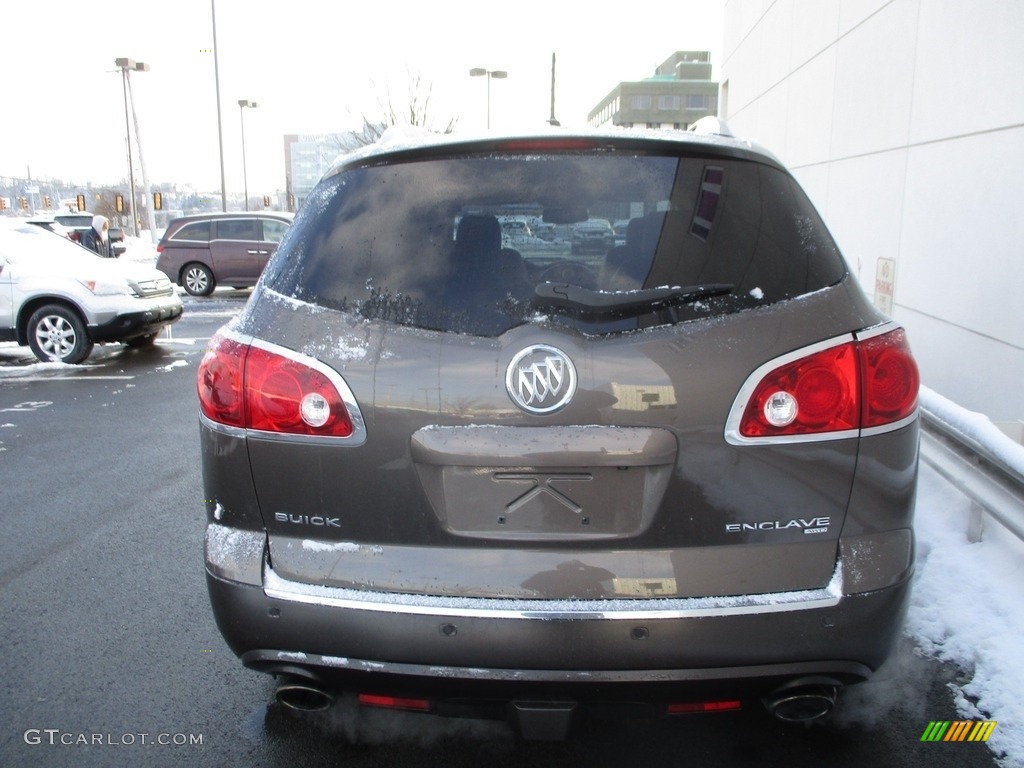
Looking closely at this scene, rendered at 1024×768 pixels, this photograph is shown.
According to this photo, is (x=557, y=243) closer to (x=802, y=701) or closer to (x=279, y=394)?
(x=279, y=394)

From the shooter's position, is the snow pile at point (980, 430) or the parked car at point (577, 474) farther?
the snow pile at point (980, 430)

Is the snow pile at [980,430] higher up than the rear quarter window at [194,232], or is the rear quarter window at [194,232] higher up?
the rear quarter window at [194,232]

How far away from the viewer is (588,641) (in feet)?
6.32

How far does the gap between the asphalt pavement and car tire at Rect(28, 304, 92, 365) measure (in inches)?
227

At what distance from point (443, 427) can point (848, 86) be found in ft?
28.1

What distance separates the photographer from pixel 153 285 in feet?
35.7

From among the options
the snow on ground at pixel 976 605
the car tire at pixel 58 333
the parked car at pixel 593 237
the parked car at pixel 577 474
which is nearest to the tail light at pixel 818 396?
the parked car at pixel 577 474

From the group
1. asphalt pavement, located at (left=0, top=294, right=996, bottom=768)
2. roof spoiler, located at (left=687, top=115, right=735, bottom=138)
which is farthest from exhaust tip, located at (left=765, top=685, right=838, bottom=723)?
roof spoiler, located at (left=687, top=115, right=735, bottom=138)

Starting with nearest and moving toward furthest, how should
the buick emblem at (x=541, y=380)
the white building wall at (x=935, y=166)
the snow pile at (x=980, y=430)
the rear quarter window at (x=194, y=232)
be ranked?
the buick emblem at (x=541, y=380), the snow pile at (x=980, y=430), the white building wall at (x=935, y=166), the rear quarter window at (x=194, y=232)

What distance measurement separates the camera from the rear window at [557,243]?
2023mm

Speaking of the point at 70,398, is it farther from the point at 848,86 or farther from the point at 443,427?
the point at 848,86

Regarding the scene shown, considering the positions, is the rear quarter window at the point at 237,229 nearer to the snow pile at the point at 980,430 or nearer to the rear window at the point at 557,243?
the snow pile at the point at 980,430

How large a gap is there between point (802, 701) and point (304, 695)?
1290 mm

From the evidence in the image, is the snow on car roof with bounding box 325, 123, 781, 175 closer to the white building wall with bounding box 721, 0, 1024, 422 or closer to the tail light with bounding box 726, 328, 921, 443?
the tail light with bounding box 726, 328, 921, 443
